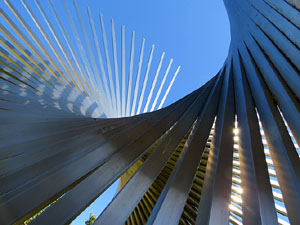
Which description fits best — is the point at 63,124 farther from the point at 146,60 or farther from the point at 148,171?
the point at 146,60

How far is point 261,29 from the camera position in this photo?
84.5 inches

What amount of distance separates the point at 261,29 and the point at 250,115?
0.92m

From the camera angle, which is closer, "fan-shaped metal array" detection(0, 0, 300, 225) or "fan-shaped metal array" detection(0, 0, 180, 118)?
"fan-shaped metal array" detection(0, 0, 300, 225)

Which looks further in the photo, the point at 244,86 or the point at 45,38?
the point at 45,38

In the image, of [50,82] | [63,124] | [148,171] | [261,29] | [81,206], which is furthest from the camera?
[50,82]

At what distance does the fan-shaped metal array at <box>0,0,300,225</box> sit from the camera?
1230 mm

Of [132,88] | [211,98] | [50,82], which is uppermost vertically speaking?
[132,88]

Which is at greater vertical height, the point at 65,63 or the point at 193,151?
the point at 65,63

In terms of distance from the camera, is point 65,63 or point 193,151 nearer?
point 193,151

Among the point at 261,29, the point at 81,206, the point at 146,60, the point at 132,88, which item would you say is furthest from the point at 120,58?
the point at 81,206

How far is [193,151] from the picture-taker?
1975 millimetres

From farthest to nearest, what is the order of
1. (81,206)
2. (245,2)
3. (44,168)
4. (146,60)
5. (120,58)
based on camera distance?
1. (146,60)
2. (120,58)
3. (245,2)
4. (44,168)
5. (81,206)

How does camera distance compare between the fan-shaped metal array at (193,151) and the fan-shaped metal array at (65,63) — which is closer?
the fan-shaped metal array at (193,151)

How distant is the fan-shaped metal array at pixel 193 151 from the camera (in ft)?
4.04
